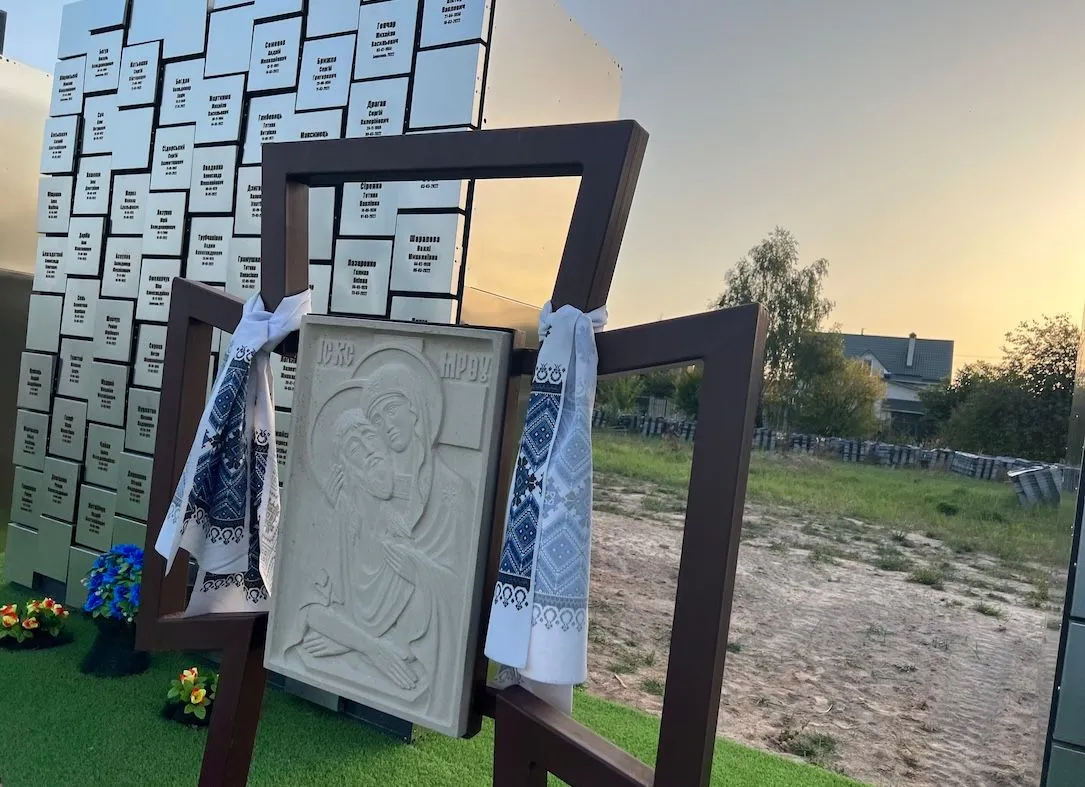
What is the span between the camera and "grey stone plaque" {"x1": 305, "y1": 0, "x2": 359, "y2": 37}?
2773mm

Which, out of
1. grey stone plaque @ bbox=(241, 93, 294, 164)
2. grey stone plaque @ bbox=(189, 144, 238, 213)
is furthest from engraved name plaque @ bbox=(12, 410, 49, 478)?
grey stone plaque @ bbox=(241, 93, 294, 164)

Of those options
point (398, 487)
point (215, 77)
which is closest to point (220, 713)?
point (398, 487)

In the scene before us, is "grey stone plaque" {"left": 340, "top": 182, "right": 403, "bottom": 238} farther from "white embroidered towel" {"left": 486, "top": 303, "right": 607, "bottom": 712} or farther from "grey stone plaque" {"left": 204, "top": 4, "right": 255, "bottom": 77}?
"white embroidered towel" {"left": 486, "top": 303, "right": 607, "bottom": 712}

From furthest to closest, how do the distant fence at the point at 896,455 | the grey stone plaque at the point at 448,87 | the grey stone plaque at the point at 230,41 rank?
1. the distant fence at the point at 896,455
2. the grey stone plaque at the point at 230,41
3. the grey stone plaque at the point at 448,87

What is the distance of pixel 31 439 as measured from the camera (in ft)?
12.2

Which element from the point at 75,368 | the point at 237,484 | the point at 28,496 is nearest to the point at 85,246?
the point at 75,368

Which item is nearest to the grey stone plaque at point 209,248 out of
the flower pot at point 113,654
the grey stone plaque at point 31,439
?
the grey stone plaque at point 31,439

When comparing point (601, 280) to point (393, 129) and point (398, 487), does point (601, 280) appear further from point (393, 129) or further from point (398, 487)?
point (393, 129)

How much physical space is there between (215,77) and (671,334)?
2.74 meters

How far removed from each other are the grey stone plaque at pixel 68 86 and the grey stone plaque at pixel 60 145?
0.04 meters

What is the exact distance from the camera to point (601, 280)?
1.27m

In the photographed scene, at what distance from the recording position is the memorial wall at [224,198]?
101 inches

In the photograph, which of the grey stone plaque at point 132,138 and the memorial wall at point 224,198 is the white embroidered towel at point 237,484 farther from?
the grey stone plaque at point 132,138

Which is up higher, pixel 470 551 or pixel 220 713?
pixel 470 551
